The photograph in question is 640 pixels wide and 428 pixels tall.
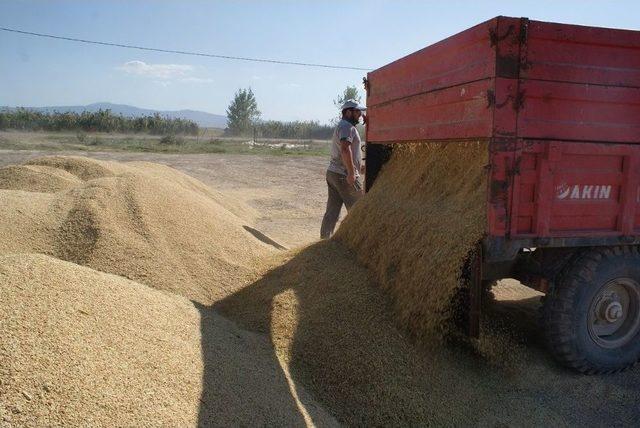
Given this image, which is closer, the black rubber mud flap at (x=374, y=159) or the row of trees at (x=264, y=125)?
the black rubber mud flap at (x=374, y=159)

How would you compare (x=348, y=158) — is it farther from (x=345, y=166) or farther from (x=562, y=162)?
(x=562, y=162)

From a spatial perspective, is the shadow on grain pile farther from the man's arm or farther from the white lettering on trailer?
the man's arm

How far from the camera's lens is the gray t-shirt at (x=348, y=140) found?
6133 mm

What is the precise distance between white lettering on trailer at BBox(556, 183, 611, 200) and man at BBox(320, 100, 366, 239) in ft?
9.84

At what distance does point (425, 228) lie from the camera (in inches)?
154

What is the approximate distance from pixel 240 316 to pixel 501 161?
237cm

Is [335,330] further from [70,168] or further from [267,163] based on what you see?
[267,163]

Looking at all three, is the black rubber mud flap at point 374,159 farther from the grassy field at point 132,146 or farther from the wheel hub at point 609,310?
the grassy field at point 132,146

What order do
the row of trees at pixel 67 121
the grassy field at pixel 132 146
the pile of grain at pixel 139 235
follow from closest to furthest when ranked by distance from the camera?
the pile of grain at pixel 139 235 < the grassy field at pixel 132 146 < the row of trees at pixel 67 121

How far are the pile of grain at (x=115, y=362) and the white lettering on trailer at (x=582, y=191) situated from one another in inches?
85.8

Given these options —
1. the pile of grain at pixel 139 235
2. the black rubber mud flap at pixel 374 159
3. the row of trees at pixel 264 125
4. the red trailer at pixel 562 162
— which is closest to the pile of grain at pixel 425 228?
the red trailer at pixel 562 162

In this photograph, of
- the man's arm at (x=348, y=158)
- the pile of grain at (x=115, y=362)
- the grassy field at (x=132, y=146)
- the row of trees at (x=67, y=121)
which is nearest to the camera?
the pile of grain at (x=115, y=362)

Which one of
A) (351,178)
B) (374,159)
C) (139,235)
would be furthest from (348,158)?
(139,235)

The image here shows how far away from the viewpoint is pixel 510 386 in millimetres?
3439
